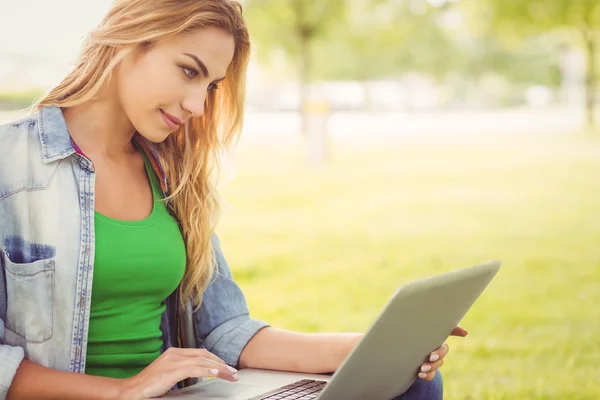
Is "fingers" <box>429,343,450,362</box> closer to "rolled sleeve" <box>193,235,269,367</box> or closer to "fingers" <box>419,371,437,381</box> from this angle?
"fingers" <box>419,371,437,381</box>

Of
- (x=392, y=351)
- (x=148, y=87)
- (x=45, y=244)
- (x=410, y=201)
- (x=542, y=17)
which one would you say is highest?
(x=542, y=17)

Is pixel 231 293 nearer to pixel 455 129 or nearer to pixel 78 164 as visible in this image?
pixel 78 164

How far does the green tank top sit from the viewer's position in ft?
5.51

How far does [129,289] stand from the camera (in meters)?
1.71

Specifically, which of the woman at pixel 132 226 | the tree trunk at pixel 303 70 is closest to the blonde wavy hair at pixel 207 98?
the woman at pixel 132 226

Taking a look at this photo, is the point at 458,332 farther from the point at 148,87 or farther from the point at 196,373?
the point at 148,87

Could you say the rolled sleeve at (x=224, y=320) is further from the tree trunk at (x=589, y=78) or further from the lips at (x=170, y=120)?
the tree trunk at (x=589, y=78)

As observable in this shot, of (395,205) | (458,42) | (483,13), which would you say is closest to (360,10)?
(483,13)

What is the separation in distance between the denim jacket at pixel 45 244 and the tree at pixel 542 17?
1786cm

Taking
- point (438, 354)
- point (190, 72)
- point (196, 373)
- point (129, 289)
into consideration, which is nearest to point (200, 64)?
point (190, 72)

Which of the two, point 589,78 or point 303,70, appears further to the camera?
point 589,78

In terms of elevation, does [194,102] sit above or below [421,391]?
above

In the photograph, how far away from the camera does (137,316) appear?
68.9 inches

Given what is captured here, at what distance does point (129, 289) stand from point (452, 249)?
4995 millimetres
